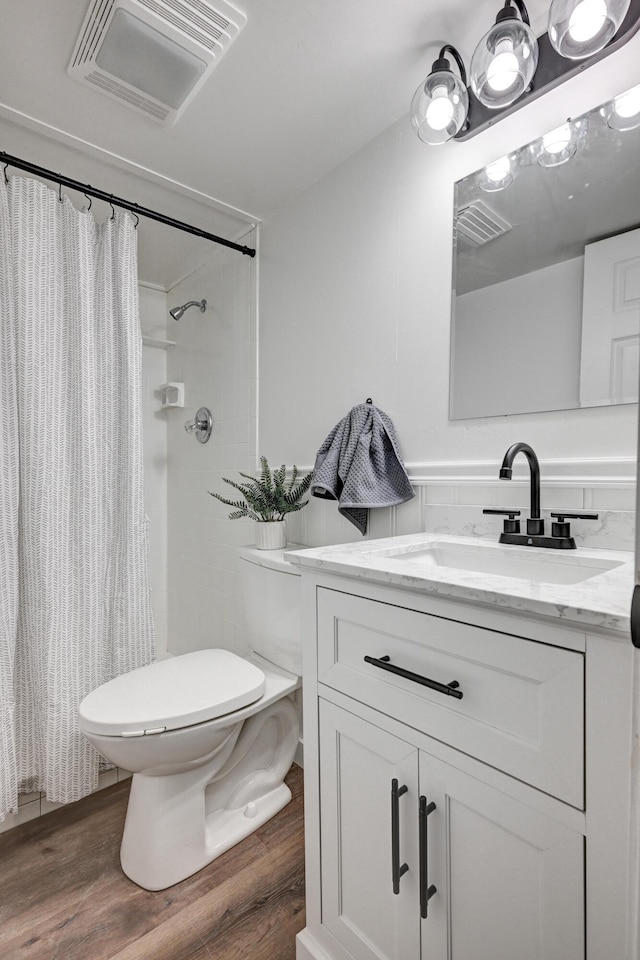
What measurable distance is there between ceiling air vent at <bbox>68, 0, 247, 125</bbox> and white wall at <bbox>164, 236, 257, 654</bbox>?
2.59 ft

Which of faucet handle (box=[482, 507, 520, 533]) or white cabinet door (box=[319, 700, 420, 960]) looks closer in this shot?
white cabinet door (box=[319, 700, 420, 960])

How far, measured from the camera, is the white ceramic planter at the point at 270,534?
1635 millimetres

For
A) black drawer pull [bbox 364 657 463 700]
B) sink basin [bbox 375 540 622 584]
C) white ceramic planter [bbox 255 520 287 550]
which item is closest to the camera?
black drawer pull [bbox 364 657 463 700]

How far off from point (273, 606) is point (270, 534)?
254mm

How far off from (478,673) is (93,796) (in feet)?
5.33

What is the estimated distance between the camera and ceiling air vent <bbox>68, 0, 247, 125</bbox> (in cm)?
109

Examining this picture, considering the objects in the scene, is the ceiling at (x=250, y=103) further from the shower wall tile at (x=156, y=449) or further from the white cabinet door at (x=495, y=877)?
the white cabinet door at (x=495, y=877)

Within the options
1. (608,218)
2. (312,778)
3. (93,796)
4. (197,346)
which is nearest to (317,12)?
(608,218)

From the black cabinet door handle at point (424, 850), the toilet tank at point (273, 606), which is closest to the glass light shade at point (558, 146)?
the toilet tank at point (273, 606)

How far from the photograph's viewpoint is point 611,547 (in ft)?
3.19

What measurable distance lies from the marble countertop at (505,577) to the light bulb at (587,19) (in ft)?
3.38

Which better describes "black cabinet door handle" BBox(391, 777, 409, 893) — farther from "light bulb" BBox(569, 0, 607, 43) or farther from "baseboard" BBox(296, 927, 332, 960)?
"light bulb" BBox(569, 0, 607, 43)

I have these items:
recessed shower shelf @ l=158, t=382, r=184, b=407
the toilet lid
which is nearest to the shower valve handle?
recessed shower shelf @ l=158, t=382, r=184, b=407

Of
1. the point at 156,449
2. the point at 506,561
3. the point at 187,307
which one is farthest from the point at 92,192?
the point at 506,561
